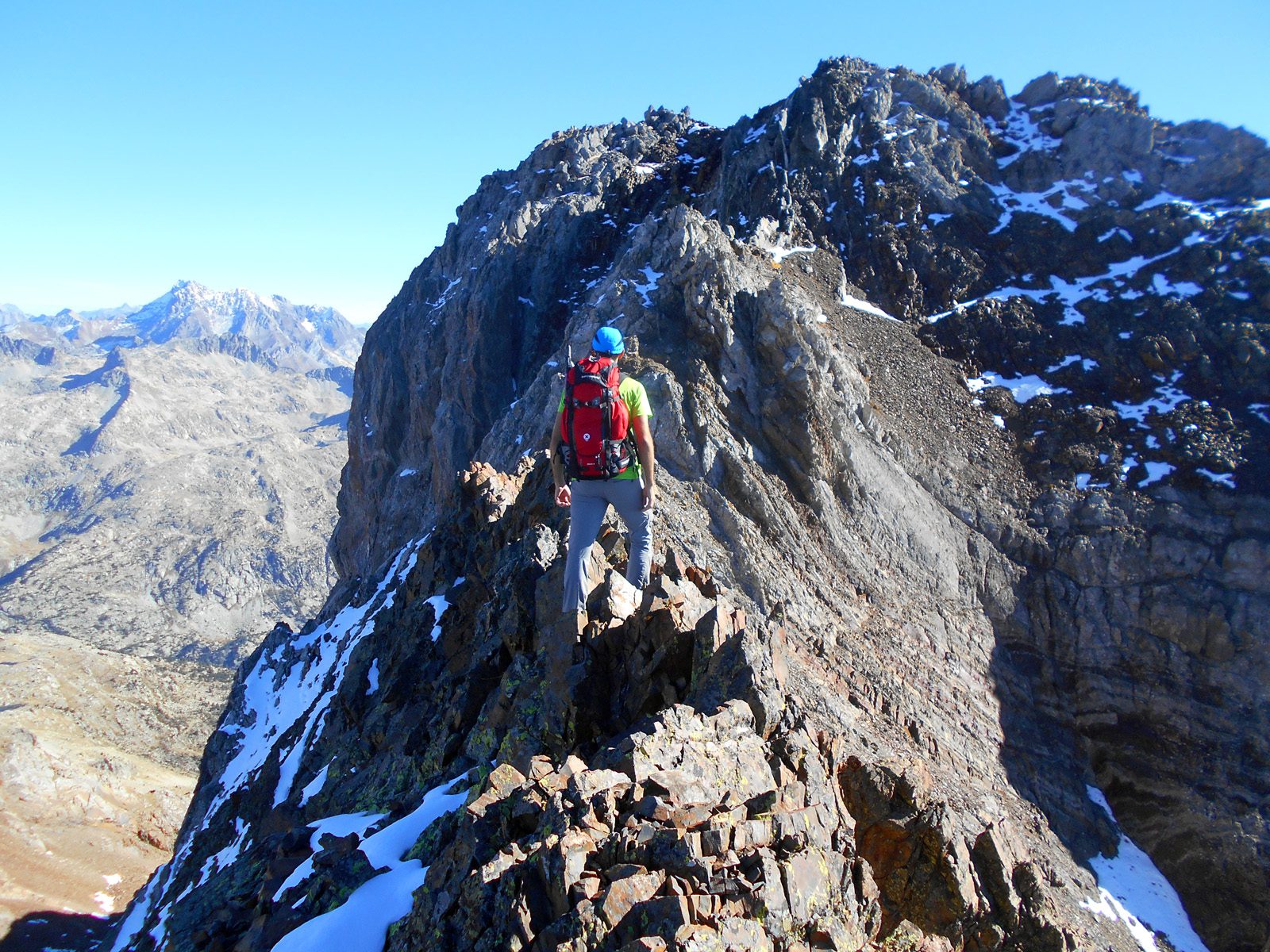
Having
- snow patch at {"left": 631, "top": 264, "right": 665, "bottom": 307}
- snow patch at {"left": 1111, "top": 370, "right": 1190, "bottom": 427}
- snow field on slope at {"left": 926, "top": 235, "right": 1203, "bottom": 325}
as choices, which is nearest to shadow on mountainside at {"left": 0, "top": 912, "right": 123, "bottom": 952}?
snow patch at {"left": 631, "top": 264, "right": 665, "bottom": 307}

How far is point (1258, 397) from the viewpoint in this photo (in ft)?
130

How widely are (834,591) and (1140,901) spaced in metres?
15.6

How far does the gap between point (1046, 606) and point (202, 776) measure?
46.3 m

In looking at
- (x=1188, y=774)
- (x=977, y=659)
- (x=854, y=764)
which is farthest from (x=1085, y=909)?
(x=854, y=764)

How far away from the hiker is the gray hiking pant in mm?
13

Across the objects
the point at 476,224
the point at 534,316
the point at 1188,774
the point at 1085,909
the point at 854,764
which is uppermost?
the point at 476,224

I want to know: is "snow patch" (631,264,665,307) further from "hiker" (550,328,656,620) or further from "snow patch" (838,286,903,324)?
"hiker" (550,328,656,620)

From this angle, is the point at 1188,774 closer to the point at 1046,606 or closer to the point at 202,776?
the point at 1046,606

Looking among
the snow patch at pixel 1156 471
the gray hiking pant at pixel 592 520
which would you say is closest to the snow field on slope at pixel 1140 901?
the snow patch at pixel 1156 471

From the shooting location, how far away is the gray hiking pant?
1189cm

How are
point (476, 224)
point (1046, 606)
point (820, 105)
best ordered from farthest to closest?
point (476, 224), point (820, 105), point (1046, 606)

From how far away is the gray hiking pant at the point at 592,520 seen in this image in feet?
39.0

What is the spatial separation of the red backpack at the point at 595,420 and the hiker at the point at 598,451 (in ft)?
0.04

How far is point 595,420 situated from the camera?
11.2 m
